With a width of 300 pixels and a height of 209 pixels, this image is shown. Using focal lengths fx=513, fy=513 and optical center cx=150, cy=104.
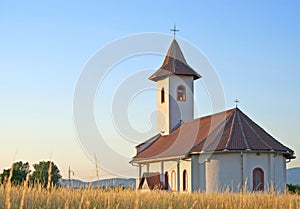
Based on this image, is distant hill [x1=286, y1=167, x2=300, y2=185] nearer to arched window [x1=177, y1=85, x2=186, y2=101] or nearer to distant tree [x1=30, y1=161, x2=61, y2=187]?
arched window [x1=177, y1=85, x2=186, y2=101]

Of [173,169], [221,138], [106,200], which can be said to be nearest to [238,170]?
[221,138]

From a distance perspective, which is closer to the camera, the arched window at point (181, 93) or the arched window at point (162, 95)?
the arched window at point (181, 93)

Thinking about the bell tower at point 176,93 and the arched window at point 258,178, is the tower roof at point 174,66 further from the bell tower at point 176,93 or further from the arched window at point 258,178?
the arched window at point 258,178

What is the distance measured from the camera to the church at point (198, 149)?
3341cm

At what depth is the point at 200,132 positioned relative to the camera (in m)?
38.7

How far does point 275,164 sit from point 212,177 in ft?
14.4

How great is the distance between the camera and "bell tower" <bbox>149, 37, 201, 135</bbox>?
45375 millimetres

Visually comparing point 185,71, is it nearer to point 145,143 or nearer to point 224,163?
point 145,143

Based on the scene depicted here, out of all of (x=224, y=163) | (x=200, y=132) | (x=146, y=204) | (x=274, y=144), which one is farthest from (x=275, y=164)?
(x=146, y=204)

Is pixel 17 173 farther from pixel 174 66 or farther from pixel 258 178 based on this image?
pixel 174 66

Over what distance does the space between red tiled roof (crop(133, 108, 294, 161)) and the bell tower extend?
8.43 ft

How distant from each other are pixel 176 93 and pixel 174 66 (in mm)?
2528

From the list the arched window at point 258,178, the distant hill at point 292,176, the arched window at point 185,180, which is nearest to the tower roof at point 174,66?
the arched window at point 185,180

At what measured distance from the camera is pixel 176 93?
4541 centimetres
